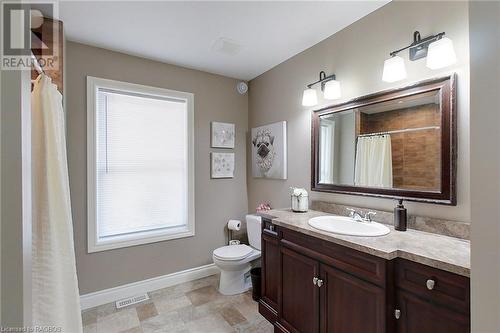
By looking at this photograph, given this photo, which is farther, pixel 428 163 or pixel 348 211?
pixel 348 211

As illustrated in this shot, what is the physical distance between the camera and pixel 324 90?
208cm

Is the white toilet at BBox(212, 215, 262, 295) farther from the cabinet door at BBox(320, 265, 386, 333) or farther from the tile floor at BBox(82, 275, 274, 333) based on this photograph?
the cabinet door at BBox(320, 265, 386, 333)

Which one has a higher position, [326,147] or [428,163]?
[326,147]

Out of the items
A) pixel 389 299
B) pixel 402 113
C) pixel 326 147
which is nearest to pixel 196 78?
pixel 326 147

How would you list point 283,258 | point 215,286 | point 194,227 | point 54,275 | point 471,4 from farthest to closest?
point 194,227, point 215,286, point 283,258, point 54,275, point 471,4

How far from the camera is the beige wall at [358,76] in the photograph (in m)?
1.35

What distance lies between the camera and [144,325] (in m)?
2.00

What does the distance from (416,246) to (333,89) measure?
133 centimetres

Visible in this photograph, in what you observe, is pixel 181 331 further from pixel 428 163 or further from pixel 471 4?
pixel 471 4

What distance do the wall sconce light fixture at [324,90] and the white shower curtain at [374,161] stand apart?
446 millimetres

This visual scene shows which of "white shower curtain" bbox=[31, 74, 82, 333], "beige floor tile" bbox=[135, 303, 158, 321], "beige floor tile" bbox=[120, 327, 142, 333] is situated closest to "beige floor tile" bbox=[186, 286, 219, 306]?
"beige floor tile" bbox=[135, 303, 158, 321]

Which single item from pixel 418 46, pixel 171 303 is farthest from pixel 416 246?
pixel 171 303

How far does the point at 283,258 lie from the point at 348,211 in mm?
648

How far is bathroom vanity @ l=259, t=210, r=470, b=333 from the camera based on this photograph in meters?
1.01
